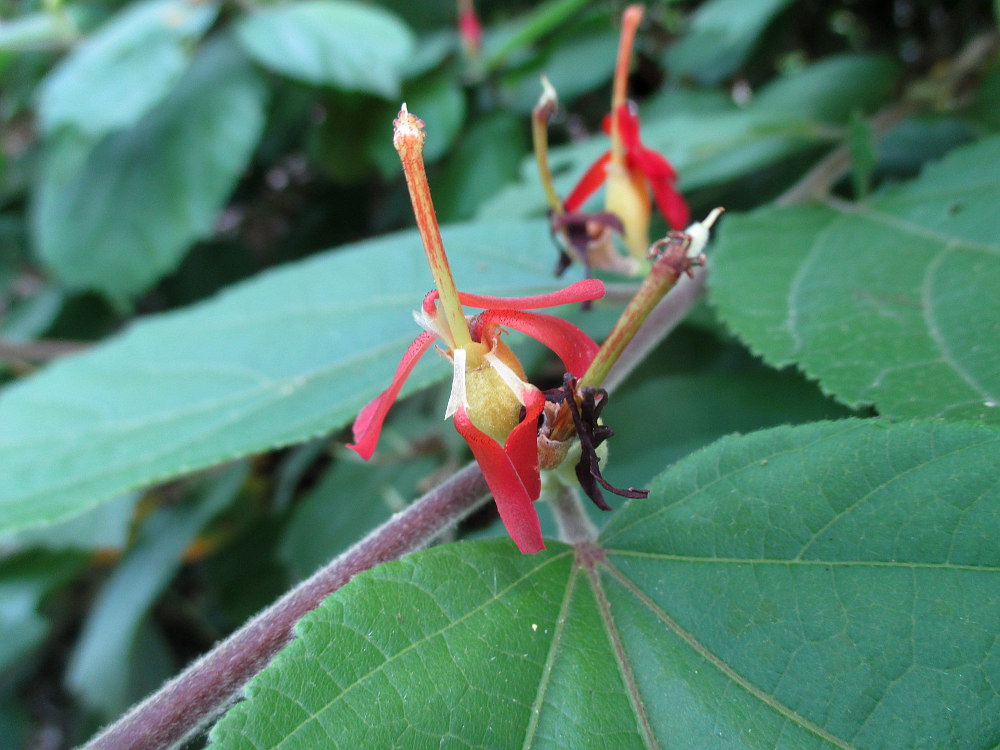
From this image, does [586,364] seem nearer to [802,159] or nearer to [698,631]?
[698,631]

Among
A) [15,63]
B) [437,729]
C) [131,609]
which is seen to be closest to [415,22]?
[15,63]

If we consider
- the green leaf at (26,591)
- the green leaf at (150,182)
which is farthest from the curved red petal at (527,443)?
the green leaf at (26,591)

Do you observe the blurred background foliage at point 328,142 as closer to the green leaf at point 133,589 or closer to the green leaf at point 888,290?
the green leaf at point 133,589

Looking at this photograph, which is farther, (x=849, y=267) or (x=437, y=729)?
(x=849, y=267)

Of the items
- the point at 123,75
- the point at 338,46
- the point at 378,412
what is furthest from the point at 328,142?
the point at 378,412

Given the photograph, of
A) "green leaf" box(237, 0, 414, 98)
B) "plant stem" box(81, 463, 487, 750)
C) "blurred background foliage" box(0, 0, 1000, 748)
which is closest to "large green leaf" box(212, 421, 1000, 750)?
"plant stem" box(81, 463, 487, 750)

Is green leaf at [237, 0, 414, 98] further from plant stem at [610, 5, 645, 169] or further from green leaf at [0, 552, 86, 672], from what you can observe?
green leaf at [0, 552, 86, 672]

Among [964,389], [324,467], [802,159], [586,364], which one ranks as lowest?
[324,467]

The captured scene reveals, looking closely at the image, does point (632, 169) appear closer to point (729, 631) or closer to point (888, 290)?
point (888, 290)
